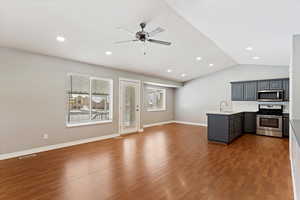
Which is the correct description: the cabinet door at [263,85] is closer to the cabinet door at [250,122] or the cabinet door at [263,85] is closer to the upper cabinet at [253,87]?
the upper cabinet at [253,87]

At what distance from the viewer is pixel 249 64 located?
23.6ft

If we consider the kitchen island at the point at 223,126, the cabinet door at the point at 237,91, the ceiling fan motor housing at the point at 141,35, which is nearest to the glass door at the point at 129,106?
the kitchen island at the point at 223,126

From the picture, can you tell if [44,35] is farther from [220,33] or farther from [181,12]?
[220,33]

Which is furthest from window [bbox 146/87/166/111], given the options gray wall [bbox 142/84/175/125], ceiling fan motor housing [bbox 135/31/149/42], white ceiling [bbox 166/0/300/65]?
ceiling fan motor housing [bbox 135/31/149/42]

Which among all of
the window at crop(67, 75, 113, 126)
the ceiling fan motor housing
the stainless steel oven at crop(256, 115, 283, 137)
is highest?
the ceiling fan motor housing

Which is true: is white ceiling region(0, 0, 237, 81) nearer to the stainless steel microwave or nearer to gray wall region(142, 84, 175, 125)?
the stainless steel microwave

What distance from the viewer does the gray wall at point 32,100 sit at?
12.4 feet

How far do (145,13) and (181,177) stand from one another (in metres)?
3.09

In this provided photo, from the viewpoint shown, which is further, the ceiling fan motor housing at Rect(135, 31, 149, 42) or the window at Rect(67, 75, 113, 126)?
the window at Rect(67, 75, 113, 126)

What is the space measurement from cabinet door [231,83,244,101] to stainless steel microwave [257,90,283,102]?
64 cm

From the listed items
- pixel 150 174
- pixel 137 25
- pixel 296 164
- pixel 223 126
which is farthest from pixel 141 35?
pixel 223 126

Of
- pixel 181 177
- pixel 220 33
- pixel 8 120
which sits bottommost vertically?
pixel 181 177

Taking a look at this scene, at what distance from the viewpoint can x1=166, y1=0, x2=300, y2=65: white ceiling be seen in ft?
8.05

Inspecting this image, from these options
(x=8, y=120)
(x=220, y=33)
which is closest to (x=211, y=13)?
(x=220, y=33)
